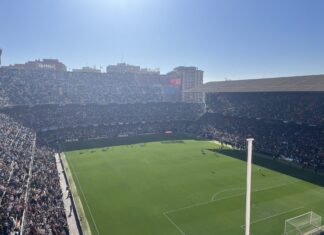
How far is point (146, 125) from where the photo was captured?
71.9 meters

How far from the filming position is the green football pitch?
71.2 feet

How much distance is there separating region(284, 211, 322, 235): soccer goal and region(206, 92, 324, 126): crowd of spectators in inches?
1163

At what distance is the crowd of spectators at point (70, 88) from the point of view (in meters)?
69.8

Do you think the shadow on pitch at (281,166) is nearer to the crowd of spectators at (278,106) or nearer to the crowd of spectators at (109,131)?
Result: the crowd of spectators at (278,106)

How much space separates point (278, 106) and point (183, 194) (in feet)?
122

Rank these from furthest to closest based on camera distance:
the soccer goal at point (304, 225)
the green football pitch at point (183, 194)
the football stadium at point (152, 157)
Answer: the football stadium at point (152, 157) < the green football pitch at point (183, 194) < the soccer goal at point (304, 225)

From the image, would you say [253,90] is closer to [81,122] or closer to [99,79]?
[81,122]

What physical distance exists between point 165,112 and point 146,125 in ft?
35.4

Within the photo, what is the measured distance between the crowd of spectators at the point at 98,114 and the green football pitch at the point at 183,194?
76.5 ft

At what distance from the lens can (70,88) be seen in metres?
80.5

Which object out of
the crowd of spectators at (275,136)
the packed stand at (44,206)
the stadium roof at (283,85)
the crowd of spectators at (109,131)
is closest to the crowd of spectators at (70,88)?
the crowd of spectators at (109,131)

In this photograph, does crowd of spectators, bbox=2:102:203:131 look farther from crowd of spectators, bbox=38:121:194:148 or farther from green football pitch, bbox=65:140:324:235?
green football pitch, bbox=65:140:324:235

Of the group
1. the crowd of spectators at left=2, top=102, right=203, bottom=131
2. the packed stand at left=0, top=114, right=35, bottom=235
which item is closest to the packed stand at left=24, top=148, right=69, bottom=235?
the packed stand at left=0, top=114, right=35, bottom=235

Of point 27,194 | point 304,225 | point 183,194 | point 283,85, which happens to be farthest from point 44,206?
point 283,85
